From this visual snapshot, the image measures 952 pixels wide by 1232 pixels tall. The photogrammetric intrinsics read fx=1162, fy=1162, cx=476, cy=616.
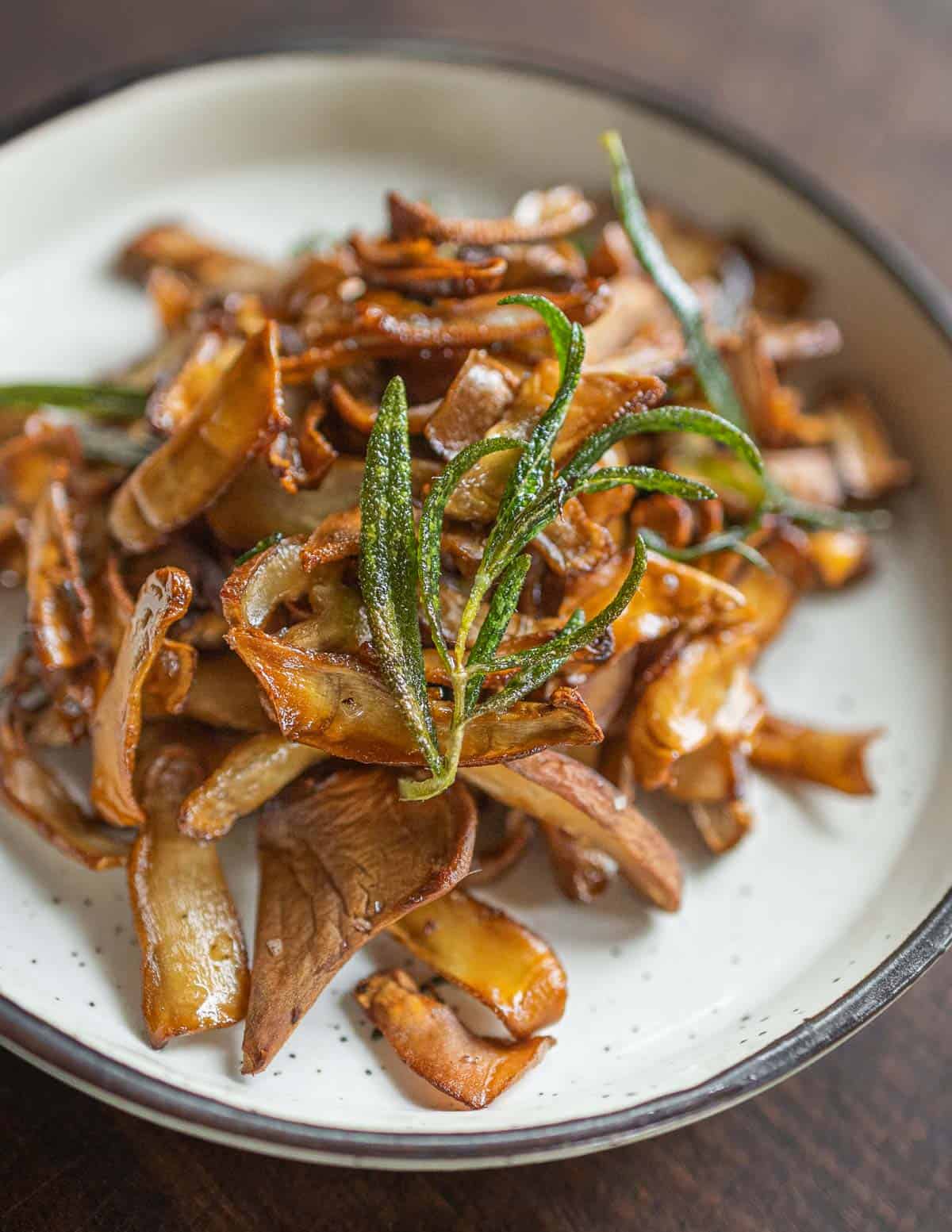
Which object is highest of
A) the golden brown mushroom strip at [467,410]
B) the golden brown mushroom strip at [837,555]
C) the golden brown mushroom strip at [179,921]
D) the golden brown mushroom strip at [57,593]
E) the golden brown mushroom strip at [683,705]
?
the golden brown mushroom strip at [467,410]

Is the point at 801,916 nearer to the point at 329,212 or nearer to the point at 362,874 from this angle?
the point at 362,874

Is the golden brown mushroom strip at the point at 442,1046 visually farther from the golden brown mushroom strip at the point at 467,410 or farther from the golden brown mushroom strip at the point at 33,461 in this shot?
the golden brown mushroom strip at the point at 33,461

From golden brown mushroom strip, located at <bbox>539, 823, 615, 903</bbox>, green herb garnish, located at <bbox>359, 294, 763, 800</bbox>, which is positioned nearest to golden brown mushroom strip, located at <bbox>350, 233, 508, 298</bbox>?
green herb garnish, located at <bbox>359, 294, 763, 800</bbox>

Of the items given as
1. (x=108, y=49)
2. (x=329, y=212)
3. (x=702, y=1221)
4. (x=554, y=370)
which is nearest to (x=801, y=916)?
(x=702, y=1221)

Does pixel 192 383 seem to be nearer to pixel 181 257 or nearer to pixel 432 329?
pixel 432 329

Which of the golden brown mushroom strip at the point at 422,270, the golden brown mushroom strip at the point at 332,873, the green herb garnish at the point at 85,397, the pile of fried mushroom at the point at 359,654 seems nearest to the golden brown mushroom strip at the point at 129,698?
the pile of fried mushroom at the point at 359,654

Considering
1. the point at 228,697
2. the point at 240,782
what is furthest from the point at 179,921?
the point at 228,697

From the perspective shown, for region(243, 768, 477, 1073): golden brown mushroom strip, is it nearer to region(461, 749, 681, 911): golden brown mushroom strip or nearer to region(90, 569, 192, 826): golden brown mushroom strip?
region(461, 749, 681, 911): golden brown mushroom strip
